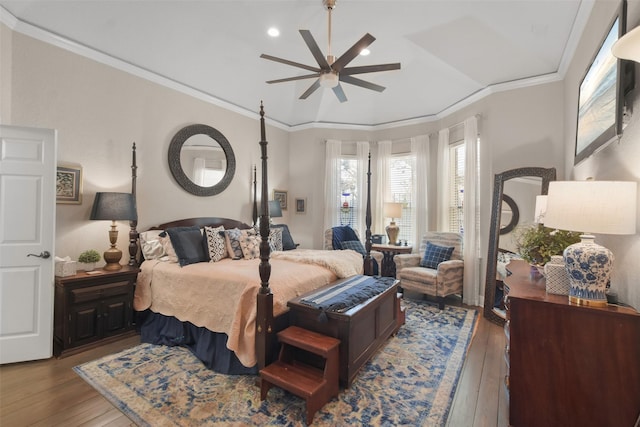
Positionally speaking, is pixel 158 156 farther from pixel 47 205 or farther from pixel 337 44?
pixel 337 44

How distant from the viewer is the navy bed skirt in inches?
103

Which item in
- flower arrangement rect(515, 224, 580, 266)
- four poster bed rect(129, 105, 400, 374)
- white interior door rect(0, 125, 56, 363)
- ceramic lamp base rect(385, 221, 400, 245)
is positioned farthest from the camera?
ceramic lamp base rect(385, 221, 400, 245)

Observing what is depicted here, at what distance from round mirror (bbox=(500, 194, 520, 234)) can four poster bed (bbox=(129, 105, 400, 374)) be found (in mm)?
1876

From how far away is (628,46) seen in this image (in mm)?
1180

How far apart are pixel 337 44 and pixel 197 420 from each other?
14.1ft

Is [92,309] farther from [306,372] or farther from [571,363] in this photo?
[571,363]

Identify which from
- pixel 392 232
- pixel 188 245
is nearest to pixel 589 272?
pixel 188 245

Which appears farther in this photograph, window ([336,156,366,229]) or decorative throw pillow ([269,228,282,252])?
window ([336,156,366,229])

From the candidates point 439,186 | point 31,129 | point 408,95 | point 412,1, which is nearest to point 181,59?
point 31,129

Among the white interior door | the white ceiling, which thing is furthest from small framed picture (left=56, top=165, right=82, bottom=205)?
the white ceiling

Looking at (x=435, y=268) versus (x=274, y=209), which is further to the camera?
(x=274, y=209)

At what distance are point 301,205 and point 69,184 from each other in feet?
12.6

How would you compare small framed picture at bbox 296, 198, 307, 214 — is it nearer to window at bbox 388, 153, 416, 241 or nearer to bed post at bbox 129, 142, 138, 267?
window at bbox 388, 153, 416, 241

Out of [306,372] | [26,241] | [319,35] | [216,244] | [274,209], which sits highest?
[319,35]
